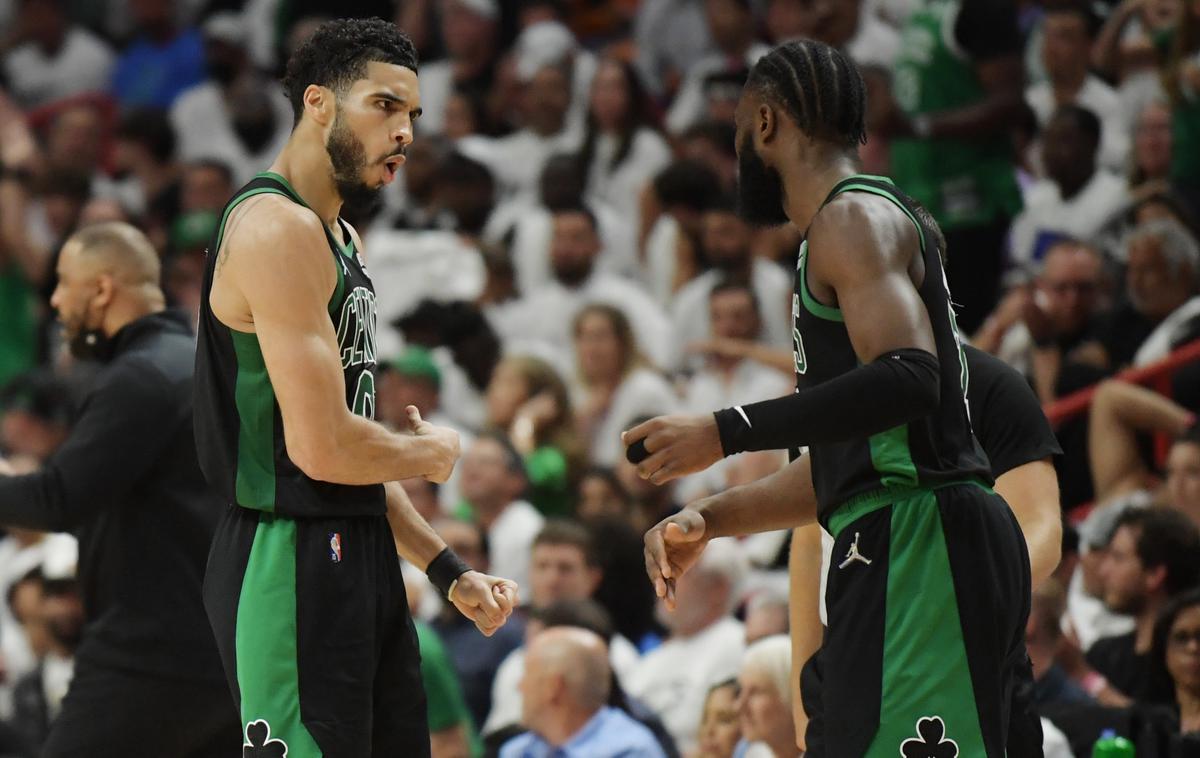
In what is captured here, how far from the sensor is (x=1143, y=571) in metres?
7.01

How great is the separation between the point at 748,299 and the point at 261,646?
6.17 m

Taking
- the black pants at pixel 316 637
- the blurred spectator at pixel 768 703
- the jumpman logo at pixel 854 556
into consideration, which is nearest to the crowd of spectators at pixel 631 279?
the blurred spectator at pixel 768 703

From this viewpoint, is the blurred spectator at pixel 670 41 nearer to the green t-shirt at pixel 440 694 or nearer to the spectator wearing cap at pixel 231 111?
the spectator wearing cap at pixel 231 111

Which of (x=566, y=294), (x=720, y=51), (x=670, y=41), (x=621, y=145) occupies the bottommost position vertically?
(x=566, y=294)

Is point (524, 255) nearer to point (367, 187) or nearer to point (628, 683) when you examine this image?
point (628, 683)

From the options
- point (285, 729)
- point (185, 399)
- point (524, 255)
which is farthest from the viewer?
point (524, 255)

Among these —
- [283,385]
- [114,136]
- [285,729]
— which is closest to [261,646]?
[285,729]

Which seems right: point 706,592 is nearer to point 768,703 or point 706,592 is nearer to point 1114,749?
point 768,703

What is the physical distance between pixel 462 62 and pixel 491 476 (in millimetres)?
4892

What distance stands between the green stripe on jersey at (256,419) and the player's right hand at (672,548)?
0.89 metres

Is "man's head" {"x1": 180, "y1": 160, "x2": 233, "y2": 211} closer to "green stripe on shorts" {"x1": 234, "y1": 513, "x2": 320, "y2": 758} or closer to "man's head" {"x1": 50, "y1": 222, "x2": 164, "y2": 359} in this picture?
"man's head" {"x1": 50, "y1": 222, "x2": 164, "y2": 359}

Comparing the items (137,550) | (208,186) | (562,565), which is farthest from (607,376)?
(137,550)

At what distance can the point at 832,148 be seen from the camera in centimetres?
445

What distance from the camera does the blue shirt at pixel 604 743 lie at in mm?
7035
